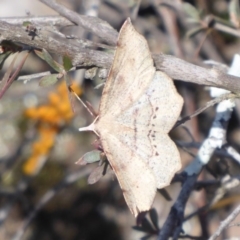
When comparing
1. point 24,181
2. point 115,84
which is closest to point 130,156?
point 115,84

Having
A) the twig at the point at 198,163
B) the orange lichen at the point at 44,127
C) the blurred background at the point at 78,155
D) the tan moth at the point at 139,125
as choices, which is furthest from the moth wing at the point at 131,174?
the blurred background at the point at 78,155

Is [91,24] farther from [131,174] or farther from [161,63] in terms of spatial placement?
[131,174]

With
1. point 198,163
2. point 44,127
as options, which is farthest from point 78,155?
point 198,163

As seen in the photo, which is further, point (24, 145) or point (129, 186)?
point (24, 145)

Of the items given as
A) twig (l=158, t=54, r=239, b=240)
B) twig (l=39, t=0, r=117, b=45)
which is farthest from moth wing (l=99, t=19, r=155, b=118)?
twig (l=158, t=54, r=239, b=240)

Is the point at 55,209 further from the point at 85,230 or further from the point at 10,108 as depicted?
the point at 10,108

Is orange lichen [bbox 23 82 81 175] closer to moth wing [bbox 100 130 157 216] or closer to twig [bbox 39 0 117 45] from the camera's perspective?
twig [bbox 39 0 117 45]
